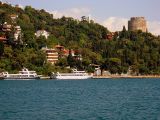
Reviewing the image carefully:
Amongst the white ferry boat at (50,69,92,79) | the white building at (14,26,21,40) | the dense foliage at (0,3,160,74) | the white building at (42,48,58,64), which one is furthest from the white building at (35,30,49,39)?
the white ferry boat at (50,69,92,79)

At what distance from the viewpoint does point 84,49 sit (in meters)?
151

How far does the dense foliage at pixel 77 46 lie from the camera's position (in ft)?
448

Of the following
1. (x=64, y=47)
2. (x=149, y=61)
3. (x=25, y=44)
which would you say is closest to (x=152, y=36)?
(x=149, y=61)

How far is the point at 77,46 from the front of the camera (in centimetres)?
15838

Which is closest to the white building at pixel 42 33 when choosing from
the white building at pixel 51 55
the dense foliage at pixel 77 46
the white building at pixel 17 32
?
the dense foliage at pixel 77 46

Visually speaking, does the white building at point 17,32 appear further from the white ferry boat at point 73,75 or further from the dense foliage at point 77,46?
the white ferry boat at point 73,75

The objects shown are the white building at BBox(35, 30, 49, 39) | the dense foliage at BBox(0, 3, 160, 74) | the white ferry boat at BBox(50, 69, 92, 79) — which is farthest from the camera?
the white building at BBox(35, 30, 49, 39)

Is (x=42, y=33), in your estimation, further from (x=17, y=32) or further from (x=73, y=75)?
(x=73, y=75)

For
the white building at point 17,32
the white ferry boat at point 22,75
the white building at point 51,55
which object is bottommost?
the white ferry boat at point 22,75

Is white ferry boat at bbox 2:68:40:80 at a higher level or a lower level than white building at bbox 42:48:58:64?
lower

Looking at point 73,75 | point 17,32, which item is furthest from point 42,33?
point 73,75

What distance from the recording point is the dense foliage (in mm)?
136500

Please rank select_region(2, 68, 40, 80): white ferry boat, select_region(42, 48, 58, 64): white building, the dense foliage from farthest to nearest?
select_region(42, 48, 58, 64): white building → the dense foliage → select_region(2, 68, 40, 80): white ferry boat

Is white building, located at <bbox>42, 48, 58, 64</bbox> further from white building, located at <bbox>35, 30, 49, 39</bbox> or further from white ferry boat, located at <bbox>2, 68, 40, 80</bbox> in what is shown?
white building, located at <bbox>35, 30, 49, 39</bbox>
